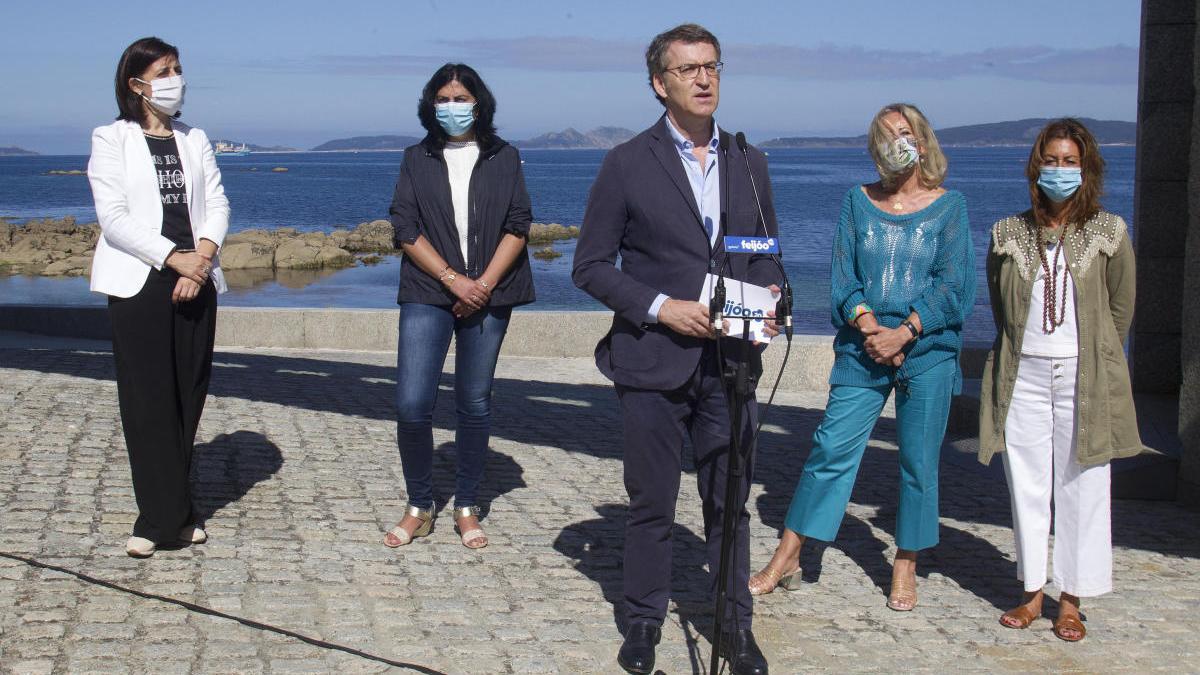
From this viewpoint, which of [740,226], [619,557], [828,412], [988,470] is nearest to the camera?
[740,226]

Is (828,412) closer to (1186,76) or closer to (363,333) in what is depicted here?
(1186,76)

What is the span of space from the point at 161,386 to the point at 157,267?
512 millimetres

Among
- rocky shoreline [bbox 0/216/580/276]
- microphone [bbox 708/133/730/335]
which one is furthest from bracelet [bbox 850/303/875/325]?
rocky shoreline [bbox 0/216/580/276]

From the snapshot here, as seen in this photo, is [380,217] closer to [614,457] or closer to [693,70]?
[614,457]

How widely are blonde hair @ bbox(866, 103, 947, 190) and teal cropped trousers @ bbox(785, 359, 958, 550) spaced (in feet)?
2.44

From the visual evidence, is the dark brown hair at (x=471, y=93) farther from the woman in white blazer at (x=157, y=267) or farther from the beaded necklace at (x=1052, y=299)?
the beaded necklace at (x=1052, y=299)

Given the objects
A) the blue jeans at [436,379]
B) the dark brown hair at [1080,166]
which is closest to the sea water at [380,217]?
the dark brown hair at [1080,166]

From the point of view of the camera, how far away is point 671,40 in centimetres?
452

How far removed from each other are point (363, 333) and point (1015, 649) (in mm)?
9234

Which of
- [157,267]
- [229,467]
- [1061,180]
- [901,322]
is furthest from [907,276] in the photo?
[229,467]

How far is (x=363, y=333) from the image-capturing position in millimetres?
13438

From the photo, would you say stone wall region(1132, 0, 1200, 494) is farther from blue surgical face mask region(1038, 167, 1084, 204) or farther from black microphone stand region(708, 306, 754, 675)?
black microphone stand region(708, 306, 754, 675)

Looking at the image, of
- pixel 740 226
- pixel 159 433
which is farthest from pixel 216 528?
pixel 740 226

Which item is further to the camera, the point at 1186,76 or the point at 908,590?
the point at 1186,76
